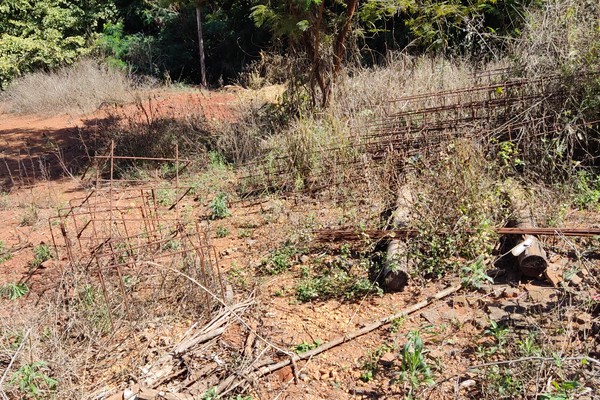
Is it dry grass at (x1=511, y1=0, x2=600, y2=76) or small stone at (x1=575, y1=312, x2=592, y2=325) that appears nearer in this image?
small stone at (x1=575, y1=312, x2=592, y2=325)

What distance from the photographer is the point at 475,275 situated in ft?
11.6

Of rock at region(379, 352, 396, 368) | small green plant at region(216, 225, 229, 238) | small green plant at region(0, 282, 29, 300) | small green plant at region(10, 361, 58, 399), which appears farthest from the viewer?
small green plant at region(216, 225, 229, 238)

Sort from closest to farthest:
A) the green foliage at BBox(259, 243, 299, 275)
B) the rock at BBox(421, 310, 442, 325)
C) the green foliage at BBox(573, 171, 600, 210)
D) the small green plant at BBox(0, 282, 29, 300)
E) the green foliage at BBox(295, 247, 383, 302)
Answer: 1. the rock at BBox(421, 310, 442, 325)
2. the green foliage at BBox(295, 247, 383, 302)
3. the small green plant at BBox(0, 282, 29, 300)
4. the green foliage at BBox(259, 243, 299, 275)
5. the green foliage at BBox(573, 171, 600, 210)

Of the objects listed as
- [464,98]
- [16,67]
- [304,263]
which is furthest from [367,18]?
[16,67]

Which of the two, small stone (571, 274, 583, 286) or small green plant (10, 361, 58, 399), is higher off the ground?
small green plant (10, 361, 58, 399)

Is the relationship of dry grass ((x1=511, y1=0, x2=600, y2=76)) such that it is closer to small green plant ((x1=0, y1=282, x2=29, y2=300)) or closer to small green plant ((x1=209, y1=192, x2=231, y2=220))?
small green plant ((x1=209, y1=192, x2=231, y2=220))

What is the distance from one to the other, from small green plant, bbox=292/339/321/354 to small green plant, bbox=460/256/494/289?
1084mm

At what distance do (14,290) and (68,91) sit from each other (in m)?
9.76

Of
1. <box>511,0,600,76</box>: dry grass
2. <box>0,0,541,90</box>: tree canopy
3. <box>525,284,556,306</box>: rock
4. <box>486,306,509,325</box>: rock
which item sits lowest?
<box>525,284,556,306</box>: rock

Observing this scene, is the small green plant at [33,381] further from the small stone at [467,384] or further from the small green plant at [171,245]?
the small stone at [467,384]

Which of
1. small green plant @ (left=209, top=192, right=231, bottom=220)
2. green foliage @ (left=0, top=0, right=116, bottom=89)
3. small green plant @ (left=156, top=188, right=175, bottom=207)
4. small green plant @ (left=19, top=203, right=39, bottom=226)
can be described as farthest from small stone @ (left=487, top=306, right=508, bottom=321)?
green foliage @ (left=0, top=0, right=116, bottom=89)

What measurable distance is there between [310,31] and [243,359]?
213 inches

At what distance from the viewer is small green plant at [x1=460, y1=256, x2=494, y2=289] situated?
351 centimetres

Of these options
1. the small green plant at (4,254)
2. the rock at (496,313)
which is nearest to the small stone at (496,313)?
the rock at (496,313)
